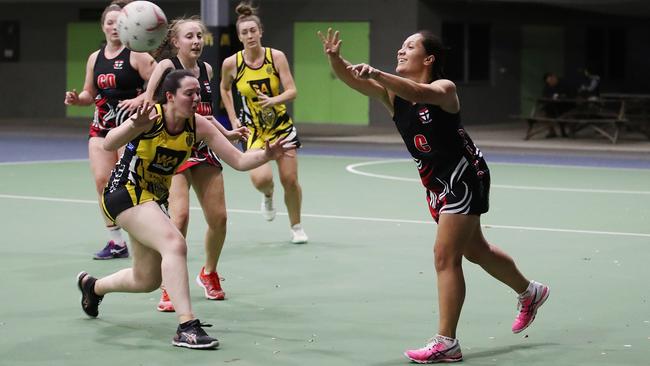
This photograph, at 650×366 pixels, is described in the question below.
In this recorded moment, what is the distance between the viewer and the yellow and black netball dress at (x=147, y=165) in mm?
7449

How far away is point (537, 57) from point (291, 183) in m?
24.1

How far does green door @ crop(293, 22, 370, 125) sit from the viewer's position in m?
30.4

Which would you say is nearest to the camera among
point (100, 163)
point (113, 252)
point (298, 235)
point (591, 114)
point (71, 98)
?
point (71, 98)

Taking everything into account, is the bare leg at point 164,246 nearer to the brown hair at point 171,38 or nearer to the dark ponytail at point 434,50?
the dark ponytail at point 434,50

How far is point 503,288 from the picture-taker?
9.30 meters

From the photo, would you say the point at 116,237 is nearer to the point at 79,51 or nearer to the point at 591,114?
the point at 591,114

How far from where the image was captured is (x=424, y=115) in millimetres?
7016

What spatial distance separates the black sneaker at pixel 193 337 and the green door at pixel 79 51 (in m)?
27.4

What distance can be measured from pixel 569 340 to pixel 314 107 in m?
24.0

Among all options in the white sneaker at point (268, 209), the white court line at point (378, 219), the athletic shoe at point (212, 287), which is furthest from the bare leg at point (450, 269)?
the white court line at point (378, 219)

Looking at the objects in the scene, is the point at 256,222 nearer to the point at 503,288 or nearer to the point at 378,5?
the point at 503,288

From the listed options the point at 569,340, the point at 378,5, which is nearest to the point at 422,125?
the point at 569,340

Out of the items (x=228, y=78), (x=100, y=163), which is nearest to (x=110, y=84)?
(x=100, y=163)

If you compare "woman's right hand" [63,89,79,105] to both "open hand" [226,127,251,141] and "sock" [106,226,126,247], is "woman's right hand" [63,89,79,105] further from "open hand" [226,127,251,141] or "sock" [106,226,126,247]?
"open hand" [226,127,251,141]
